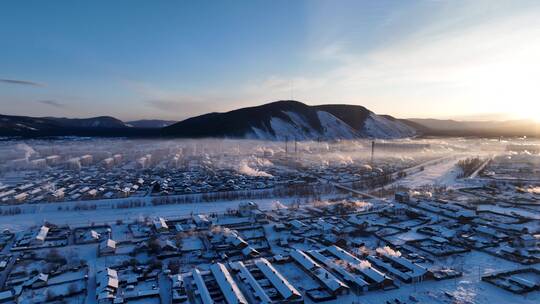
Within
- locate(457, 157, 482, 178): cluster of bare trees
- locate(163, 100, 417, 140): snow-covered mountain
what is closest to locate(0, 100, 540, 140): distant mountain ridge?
locate(163, 100, 417, 140): snow-covered mountain

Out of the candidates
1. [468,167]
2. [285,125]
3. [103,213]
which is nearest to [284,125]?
[285,125]

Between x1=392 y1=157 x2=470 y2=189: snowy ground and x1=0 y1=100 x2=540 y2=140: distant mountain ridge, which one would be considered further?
x1=0 y1=100 x2=540 y2=140: distant mountain ridge

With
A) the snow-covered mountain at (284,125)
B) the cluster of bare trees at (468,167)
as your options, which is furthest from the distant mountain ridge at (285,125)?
the cluster of bare trees at (468,167)

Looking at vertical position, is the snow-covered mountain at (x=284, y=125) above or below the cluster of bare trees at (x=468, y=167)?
above

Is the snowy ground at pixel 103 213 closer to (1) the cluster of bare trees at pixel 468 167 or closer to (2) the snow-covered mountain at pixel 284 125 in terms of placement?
(1) the cluster of bare trees at pixel 468 167

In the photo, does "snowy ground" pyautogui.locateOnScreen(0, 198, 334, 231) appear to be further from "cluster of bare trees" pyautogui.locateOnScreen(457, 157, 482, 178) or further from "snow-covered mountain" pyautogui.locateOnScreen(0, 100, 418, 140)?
Result: "snow-covered mountain" pyautogui.locateOnScreen(0, 100, 418, 140)

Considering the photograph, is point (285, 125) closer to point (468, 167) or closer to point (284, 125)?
point (284, 125)

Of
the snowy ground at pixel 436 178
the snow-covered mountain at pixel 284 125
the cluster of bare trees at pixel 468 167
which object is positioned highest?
the snow-covered mountain at pixel 284 125

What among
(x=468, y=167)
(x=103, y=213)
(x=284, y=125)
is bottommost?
(x=103, y=213)

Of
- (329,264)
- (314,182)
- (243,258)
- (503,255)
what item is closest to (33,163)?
(314,182)
